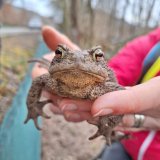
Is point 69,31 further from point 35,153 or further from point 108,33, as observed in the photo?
point 35,153

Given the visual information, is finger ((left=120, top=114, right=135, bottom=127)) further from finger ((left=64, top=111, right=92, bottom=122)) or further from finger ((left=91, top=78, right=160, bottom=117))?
finger ((left=91, top=78, right=160, bottom=117))

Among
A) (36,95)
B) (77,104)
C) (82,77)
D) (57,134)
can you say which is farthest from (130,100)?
(57,134)

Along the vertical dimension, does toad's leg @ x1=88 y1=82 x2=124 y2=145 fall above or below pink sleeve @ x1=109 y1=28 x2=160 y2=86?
below

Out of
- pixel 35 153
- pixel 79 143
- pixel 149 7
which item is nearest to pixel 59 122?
pixel 79 143

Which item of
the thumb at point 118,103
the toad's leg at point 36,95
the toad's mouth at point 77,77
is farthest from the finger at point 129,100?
the toad's leg at point 36,95

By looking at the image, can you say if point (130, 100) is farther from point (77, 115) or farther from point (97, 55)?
point (77, 115)

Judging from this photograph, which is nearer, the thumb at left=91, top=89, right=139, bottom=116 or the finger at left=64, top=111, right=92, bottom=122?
the thumb at left=91, top=89, right=139, bottom=116

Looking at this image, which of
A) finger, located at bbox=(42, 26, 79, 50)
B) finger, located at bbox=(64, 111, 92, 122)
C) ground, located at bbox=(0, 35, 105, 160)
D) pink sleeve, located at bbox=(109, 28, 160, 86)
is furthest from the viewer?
ground, located at bbox=(0, 35, 105, 160)

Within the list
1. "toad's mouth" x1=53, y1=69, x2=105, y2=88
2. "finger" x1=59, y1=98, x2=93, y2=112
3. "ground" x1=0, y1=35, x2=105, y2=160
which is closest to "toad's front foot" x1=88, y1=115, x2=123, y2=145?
"finger" x1=59, y1=98, x2=93, y2=112
